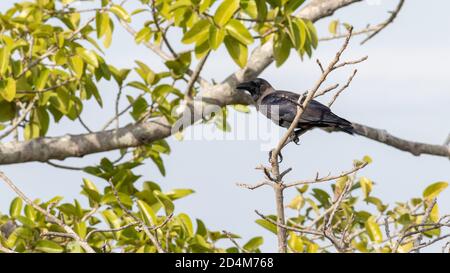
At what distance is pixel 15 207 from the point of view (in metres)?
8.77

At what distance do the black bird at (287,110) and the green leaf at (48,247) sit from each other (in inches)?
93.0

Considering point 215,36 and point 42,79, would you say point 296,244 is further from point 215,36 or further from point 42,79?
point 42,79

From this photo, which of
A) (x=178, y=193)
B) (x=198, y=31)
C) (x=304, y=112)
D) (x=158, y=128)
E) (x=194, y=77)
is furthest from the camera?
(x=158, y=128)

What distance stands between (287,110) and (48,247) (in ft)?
8.35

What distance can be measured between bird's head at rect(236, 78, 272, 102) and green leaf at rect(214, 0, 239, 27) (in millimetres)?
2275

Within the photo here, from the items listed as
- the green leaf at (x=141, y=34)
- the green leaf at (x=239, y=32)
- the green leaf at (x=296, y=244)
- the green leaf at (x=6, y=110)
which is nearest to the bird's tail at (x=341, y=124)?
the green leaf at (x=239, y=32)

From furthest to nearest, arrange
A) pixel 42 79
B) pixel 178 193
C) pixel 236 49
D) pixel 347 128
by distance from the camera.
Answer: pixel 42 79, pixel 178 193, pixel 347 128, pixel 236 49

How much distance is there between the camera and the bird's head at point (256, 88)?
31.8ft

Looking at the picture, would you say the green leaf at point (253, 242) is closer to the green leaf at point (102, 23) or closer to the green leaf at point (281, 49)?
the green leaf at point (281, 49)

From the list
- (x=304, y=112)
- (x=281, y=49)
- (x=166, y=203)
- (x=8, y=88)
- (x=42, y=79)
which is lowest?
(x=166, y=203)

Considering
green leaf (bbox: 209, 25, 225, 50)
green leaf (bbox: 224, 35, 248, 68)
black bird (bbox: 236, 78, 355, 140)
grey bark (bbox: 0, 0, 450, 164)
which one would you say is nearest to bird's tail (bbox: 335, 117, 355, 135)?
black bird (bbox: 236, 78, 355, 140)

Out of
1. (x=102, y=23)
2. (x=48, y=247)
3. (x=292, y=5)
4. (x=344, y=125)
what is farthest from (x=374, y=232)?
(x=102, y=23)
